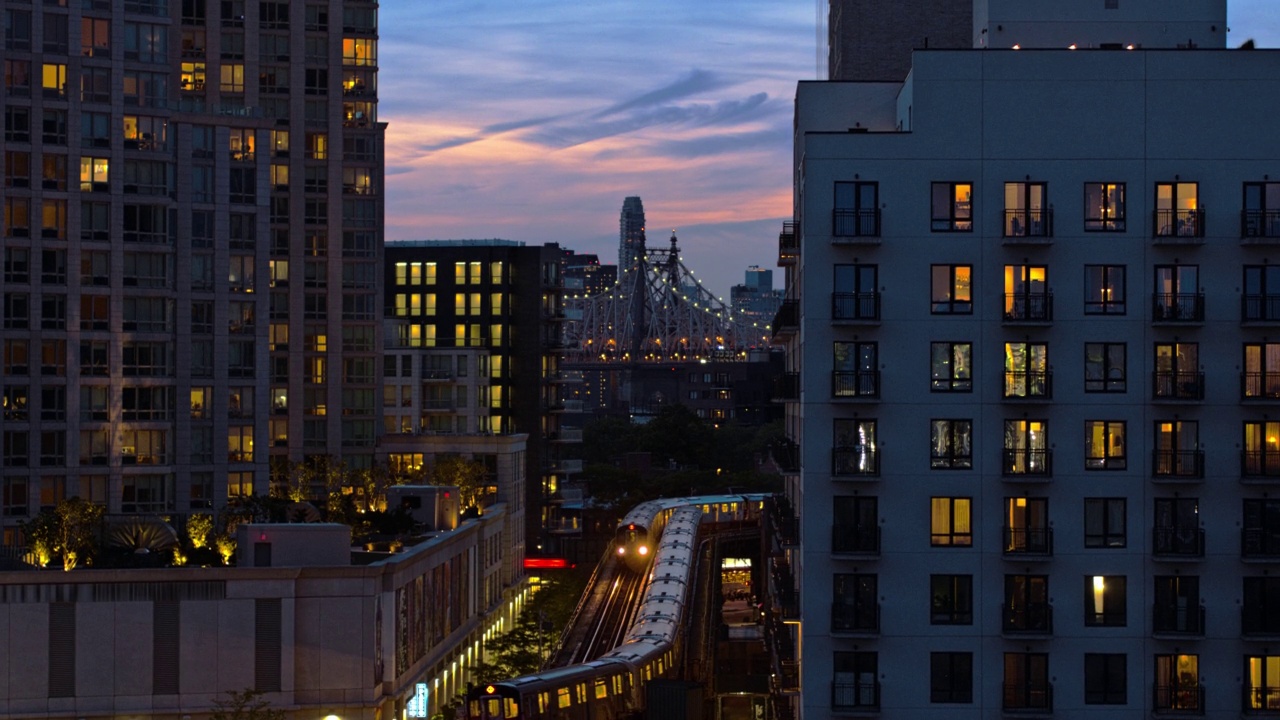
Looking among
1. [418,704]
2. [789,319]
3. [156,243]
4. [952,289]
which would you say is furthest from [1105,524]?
[156,243]

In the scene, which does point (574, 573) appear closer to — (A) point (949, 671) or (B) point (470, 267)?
(B) point (470, 267)

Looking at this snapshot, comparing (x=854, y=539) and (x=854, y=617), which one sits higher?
(x=854, y=539)

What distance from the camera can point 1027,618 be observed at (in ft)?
159

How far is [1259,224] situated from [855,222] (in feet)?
36.0

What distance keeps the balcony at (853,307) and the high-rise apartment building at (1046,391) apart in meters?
0.08

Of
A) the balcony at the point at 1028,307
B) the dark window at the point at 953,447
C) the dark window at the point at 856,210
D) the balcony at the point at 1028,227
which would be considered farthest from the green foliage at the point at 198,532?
the balcony at the point at 1028,227

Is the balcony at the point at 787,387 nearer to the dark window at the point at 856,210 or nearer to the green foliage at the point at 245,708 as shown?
the dark window at the point at 856,210

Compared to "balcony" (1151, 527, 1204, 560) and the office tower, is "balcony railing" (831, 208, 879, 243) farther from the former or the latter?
the office tower

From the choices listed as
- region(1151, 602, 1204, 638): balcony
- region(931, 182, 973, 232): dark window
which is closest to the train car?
region(1151, 602, 1204, 638): balcony

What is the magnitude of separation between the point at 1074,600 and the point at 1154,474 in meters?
4.06

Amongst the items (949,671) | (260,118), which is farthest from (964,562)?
(260,118)

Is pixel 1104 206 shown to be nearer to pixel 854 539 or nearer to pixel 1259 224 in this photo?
pixel 1259 224

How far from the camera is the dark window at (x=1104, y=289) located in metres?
49.0

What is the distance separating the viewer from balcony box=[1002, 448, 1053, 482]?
1912 inches
